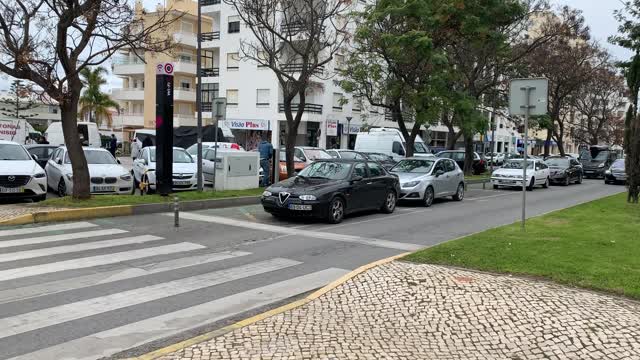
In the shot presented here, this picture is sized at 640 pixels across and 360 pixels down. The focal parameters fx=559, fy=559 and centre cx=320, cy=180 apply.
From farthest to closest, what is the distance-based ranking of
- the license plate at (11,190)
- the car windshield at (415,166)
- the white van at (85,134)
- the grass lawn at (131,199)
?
the white van at (85,134) → the car windshield at (415,166) → the license plate at (11,190) → the grass lawn at (131,199)

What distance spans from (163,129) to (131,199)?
236 centimetres

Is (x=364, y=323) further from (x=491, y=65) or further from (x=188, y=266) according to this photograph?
(x=491, y=65)

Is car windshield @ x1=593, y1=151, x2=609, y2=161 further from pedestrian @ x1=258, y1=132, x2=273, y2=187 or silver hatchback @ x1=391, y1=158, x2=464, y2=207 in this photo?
pedestrian @ x1=258, y1=132, x2=273, y2=187

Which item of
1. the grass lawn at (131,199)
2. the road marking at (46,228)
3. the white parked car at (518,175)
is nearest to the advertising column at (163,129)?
the grass lawn at (131,199)

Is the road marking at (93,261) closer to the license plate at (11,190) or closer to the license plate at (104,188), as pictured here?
the license plate at (11,190)

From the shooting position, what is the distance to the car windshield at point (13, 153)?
14890 millimetres

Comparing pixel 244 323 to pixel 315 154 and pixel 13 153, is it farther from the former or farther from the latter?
pixel 315 154

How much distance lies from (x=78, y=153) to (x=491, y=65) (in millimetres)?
24309

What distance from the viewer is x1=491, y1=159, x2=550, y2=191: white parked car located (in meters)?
25.8

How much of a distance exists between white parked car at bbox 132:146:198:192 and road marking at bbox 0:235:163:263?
282 inches

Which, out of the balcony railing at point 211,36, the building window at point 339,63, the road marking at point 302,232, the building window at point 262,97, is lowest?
the road marking at point 302,232

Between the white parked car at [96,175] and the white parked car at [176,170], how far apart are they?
135 centimetres

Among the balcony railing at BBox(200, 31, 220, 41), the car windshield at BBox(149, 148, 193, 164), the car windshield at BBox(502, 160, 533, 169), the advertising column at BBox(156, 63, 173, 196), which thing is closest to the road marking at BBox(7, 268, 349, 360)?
the advertising column at BBox(156, 63, 173, 196)

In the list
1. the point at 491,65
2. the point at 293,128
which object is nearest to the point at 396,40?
the point at 293,128
